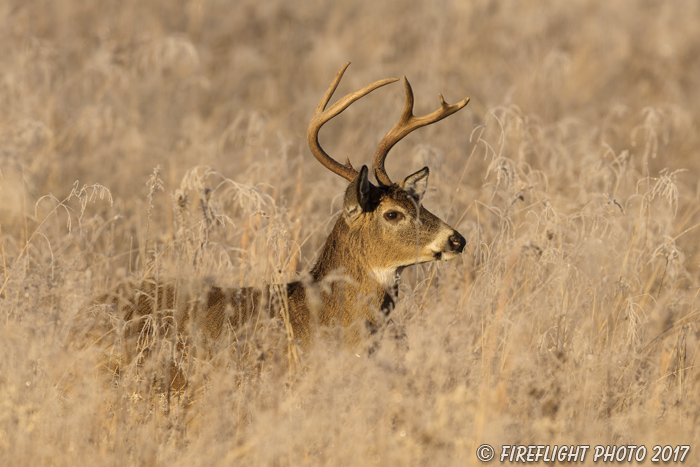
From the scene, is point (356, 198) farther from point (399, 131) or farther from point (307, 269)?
point (307, 269)

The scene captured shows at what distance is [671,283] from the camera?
6.54 meters

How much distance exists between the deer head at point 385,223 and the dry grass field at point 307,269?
0.27 meters

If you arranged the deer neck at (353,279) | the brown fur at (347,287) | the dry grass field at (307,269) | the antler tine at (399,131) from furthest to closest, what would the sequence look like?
1. the antler tine at (399,131)
2. the deer neck at (353,279)
3. the brown fur at (347,287)
4. the dry grass field at (307,269)

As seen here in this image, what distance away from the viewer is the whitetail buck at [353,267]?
18.8ft

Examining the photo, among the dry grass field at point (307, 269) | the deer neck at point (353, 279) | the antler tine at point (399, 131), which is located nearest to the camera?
the dry grass field at point (307, 269)

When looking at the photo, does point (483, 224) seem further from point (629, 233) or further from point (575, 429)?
point (575, 429)

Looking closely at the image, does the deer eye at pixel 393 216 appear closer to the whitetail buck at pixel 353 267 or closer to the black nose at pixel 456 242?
the whitetail buck at pixel 353 267

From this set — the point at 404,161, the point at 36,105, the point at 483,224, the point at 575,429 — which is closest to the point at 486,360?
the point at 575,429

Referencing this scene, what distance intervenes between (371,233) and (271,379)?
54.6 inches

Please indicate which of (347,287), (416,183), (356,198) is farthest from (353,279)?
(416,183)

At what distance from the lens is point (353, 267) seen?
5996mm

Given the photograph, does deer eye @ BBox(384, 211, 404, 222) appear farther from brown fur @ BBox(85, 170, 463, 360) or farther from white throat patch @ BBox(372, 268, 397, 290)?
white throat patch @ BBox(372, 268, 397, 290)

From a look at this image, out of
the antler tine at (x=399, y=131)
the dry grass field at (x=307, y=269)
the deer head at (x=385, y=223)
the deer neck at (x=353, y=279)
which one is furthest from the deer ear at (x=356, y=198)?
the dry grass field at (x=307, y=269)

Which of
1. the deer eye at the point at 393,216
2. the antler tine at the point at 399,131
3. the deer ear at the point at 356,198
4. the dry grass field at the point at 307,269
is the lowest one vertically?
the dry grass field at the point at 307,269
